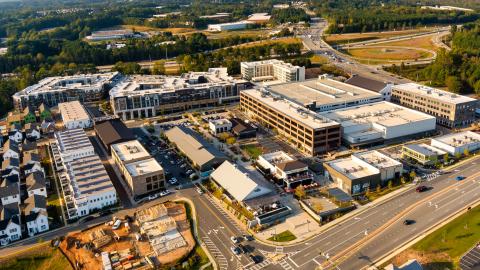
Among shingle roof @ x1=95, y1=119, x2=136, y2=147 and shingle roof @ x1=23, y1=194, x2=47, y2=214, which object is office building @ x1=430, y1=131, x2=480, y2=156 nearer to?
shingle roof @ x1=95, y1=119, x2=136, y2=147

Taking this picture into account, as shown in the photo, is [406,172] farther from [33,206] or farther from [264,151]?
[33,206]

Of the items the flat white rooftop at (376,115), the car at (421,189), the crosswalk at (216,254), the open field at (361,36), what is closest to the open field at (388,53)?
the open field at (361,36)

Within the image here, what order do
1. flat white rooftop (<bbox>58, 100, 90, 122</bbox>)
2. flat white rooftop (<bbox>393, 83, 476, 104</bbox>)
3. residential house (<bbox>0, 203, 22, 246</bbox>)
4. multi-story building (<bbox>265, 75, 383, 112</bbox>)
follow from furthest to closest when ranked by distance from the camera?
1. flat white rooftop (<bbox>58, 100, 90, 122</bbox>)
2. multi-story building (<bbox>265, 75, 383, 112</bbox>)
3. flat white rooftop (<bbox>393, 83, 476, 104</bbox>)
4. residential house (<bbox>0, 203, 22, 246</bbox>)

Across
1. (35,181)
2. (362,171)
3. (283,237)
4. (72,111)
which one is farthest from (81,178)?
(362,171)

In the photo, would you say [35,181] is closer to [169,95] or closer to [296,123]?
[296,123]

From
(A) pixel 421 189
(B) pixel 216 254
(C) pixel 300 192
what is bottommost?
(B) pixel 216 254

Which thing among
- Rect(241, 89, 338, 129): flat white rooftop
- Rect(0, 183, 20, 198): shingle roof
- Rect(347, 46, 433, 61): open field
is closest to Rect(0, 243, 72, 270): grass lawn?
Rect(0, 183, 20, 198): shingle roof

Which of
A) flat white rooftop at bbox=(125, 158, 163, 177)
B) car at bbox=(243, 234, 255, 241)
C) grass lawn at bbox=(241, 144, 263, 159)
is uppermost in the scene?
flat white rooftop at bbox=(125, 158, 163, 177)
